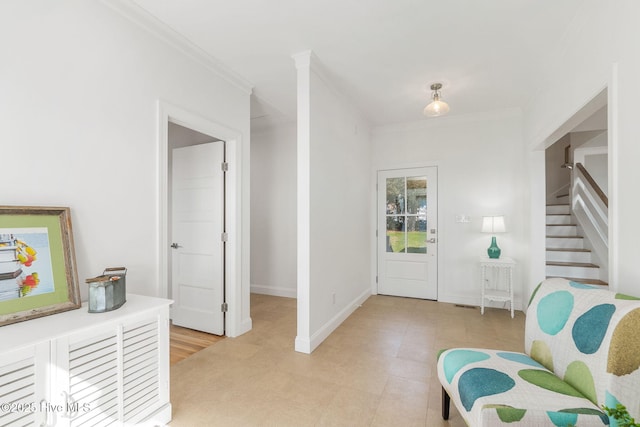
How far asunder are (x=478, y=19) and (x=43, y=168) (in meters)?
3.08

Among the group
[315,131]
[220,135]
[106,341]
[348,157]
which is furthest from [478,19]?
[106,341]

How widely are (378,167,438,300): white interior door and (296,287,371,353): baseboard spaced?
0.77 m

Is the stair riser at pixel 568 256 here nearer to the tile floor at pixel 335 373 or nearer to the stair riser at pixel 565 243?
the stair riser at pixel 565 243

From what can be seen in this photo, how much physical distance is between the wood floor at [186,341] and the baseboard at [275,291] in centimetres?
169

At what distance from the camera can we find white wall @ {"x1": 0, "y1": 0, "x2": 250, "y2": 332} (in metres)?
1.51

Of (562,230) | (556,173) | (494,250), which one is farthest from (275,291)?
(556,173)

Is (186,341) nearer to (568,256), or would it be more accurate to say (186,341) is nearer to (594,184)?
(568,256)

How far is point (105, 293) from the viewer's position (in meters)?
1.53

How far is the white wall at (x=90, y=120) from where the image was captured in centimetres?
151

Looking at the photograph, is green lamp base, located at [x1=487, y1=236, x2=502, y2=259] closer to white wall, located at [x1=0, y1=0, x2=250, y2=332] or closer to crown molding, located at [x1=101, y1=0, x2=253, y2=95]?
crown molding, located at [x1=101, y1=0, x2=253, y2=95]

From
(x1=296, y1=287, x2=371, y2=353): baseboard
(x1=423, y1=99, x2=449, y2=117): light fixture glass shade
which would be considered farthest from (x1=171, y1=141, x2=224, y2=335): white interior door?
(x1=423, y1=99, x2=449, y2=117): light fixture glass shade

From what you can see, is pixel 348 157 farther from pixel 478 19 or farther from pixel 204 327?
pixel 204 327

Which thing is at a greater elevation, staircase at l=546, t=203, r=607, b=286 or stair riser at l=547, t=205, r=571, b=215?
stair riser at l=547, t=205, r=571, b=215

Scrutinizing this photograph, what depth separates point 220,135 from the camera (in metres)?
2.83
